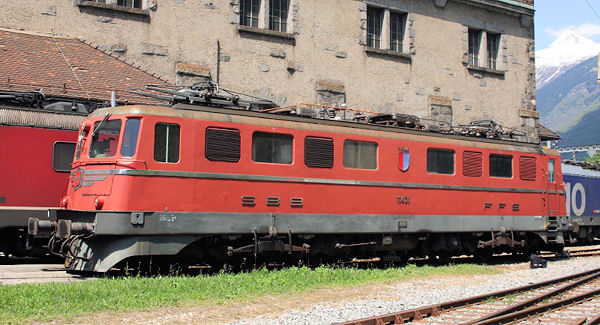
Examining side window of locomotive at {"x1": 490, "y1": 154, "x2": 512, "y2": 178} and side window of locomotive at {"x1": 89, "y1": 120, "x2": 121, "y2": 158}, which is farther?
side window of locomotive at {"x1": 490, "y1": 154, "x2": 512, "y2": 178}

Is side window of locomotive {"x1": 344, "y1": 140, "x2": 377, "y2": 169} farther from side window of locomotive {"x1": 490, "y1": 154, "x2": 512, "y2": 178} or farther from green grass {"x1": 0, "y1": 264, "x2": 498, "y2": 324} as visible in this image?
side window of locomotive {"x1": 490, "y1": 154, "x2": 512, "y2": 178}

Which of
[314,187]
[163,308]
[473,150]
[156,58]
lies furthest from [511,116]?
[163,308]

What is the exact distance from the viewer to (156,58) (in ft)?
69.2

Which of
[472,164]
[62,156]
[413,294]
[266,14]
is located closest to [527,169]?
[472,164]

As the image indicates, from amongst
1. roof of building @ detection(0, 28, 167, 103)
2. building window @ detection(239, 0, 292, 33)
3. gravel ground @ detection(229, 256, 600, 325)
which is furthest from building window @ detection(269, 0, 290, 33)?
gravel ground @ detection(229, 256, 600, 325)

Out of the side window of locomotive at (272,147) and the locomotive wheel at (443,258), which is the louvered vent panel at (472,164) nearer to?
the locomotive wheel at (443,258)

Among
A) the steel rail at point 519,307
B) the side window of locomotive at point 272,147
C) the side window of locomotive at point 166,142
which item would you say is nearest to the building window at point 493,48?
the steel rail at point 519,307

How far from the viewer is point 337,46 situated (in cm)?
2486

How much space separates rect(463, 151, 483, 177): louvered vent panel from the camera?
16484mm

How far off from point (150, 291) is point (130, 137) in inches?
115

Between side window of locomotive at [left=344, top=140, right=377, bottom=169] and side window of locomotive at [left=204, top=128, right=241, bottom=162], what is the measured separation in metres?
2.67

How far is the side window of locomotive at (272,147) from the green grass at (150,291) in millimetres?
2168

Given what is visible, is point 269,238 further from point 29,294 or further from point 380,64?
point 380,64

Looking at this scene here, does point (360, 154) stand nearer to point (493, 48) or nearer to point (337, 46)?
point (337, 46)
